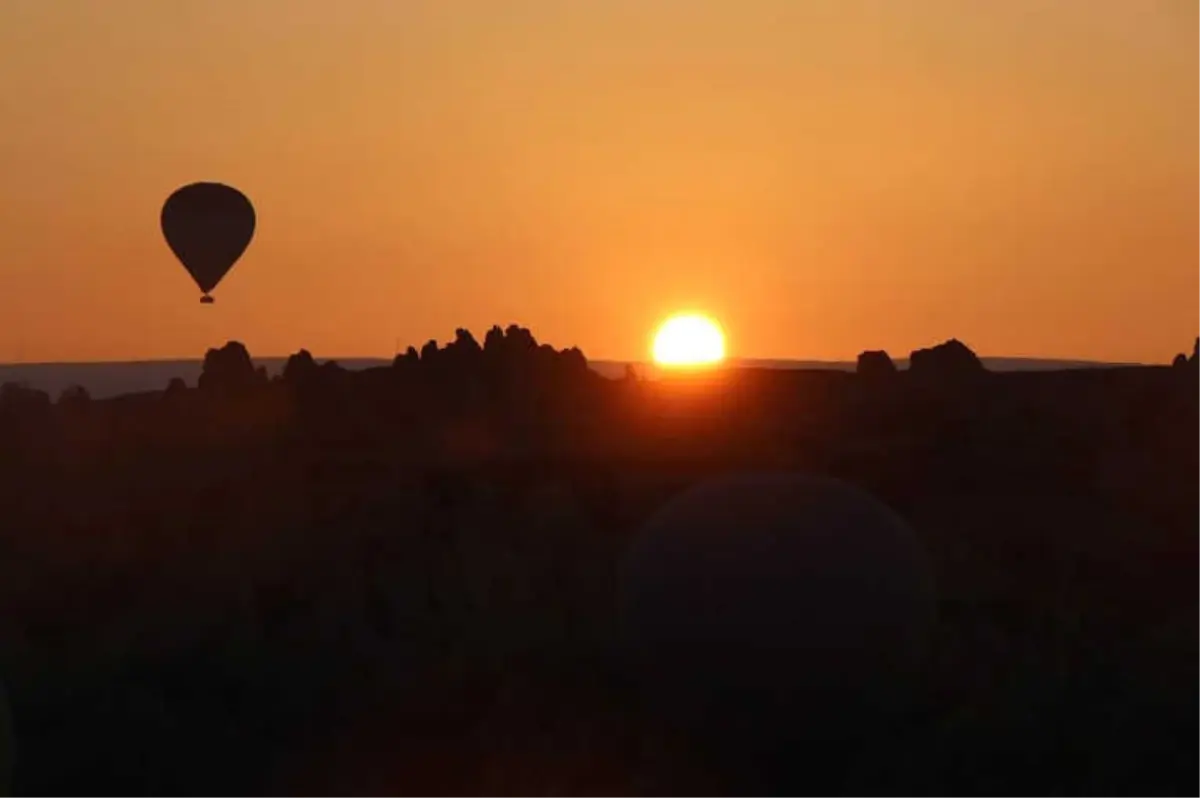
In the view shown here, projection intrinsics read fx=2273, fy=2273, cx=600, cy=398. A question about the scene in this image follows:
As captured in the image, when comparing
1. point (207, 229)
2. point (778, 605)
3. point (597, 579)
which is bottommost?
point (597, 579)

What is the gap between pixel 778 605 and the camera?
3312cm

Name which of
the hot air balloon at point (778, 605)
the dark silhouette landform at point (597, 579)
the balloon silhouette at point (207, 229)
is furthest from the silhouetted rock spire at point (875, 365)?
the hot air balloon at point (778, 605)

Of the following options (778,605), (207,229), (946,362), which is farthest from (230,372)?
(778,605)

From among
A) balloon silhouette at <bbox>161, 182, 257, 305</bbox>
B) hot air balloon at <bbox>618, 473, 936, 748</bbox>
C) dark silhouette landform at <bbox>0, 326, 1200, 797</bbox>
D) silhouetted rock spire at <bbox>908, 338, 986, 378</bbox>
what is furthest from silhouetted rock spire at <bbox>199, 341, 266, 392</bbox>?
hot air balloon at <bbox>618, 473, 936, 748</bbox>

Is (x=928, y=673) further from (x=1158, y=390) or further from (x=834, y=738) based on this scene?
(x=1158, y=390)

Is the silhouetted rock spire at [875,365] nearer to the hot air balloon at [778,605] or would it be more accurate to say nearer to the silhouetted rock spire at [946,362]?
the silhouetted rock spire at [946,362]

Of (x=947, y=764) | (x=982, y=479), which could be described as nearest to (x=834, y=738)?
(x=947, y=764)

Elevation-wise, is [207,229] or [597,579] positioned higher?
[207,229]

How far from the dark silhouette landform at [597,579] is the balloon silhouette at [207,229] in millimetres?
7269

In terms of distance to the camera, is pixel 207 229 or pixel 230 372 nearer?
pixel 207 229

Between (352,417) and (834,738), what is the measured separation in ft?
127

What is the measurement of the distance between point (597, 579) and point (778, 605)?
22.8 m

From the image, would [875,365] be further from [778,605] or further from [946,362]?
[778,605]

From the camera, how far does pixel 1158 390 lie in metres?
68.5
